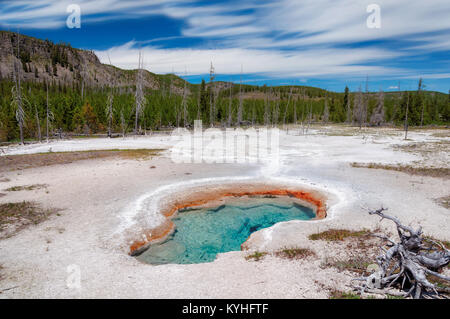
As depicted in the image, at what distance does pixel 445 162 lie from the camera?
96.4 ft

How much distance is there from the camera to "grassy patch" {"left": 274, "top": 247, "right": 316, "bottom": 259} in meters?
10.8

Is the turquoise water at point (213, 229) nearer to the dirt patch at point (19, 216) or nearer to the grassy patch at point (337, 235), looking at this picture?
the grassy patch at point (337, 235)

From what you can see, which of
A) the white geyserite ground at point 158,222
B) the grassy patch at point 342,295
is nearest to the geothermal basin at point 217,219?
the white geyserite ground at point 158,222

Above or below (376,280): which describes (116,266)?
below

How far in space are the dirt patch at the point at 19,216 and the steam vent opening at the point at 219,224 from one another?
6118 mm

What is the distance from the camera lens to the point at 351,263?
10.1 meters

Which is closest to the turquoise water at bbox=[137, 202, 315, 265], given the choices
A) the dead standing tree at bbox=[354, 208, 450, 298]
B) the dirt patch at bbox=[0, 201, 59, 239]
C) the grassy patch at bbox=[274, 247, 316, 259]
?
the grassy patch at bbox=[274, 247, 316, 259]

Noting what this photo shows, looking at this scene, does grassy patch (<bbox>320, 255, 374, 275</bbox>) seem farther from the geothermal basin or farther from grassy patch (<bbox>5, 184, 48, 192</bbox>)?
grassy patch (<bbox>5, 184, 48, 192</bbox>)

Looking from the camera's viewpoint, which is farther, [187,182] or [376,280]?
[187,182]

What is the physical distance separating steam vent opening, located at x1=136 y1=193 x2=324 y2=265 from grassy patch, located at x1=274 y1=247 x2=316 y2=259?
10.6 feet

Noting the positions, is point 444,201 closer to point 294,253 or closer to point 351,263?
point 351,263
